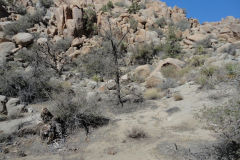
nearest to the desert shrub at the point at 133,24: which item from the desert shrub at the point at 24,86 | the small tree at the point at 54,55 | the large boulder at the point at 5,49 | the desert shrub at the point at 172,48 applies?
the desert shrub at the point at 172,48

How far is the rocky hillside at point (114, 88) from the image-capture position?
5.69 m

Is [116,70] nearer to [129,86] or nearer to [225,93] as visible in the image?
[129,86]

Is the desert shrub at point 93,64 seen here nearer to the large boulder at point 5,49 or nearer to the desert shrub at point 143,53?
the desert shrub at point 143,53

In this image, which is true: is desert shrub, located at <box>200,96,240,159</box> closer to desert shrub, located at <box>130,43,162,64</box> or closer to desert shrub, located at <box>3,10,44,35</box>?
desert shrub, located at <box>130,43,162,64</box>

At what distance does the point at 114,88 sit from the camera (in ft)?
36.5

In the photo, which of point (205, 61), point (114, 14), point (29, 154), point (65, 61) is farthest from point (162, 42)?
point (29, 154)

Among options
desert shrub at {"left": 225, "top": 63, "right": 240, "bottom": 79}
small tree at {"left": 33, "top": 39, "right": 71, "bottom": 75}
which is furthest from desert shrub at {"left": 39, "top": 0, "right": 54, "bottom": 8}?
desert shrub at {"left": 225, "top": 63, "right": 240, "bottom": 79}

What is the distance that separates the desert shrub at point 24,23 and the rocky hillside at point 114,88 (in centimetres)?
9

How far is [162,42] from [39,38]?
10858 millimetres

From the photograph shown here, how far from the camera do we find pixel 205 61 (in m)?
13.0

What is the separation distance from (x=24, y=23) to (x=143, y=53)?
11384 millimetres

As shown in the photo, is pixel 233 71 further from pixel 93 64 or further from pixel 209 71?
pixel 93 64

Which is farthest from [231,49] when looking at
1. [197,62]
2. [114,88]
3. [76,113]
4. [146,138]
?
[76,113]

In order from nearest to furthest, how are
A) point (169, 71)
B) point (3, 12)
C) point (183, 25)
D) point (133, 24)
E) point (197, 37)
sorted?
point (169, 71)
point (197, 37)
point (133, 24)
point (3, 12)
point (183, 25)
